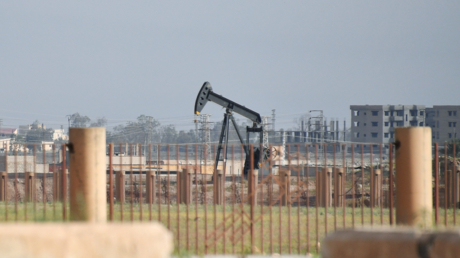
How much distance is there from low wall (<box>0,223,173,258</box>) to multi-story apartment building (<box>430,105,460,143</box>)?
263ft

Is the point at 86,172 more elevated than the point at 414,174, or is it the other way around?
the point at 86,172

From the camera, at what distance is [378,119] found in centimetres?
8688

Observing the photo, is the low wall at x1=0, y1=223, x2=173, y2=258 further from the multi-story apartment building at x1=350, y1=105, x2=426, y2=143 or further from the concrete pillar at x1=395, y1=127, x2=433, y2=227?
the multi-story apartment building at x1=350, y1=105, x2=426, y2=143

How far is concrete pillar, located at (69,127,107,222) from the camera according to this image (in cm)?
789

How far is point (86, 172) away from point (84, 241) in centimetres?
345

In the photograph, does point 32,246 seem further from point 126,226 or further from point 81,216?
point 81,216

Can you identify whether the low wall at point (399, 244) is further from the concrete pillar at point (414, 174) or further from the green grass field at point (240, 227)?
the green grass field at point (240, 227)

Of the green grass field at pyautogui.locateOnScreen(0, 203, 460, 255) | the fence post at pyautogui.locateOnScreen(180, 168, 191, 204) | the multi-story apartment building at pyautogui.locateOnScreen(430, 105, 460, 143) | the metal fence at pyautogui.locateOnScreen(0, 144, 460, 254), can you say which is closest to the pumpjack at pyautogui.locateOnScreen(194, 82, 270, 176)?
the metal fence at pyautogui.locateOnScreen(0, 144, 460, 254)

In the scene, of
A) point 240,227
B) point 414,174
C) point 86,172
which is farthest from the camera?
point 240,227

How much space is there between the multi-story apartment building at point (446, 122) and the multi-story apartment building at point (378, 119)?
363cm

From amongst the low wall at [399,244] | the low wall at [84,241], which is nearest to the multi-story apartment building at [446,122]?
the low wall at [399,244]

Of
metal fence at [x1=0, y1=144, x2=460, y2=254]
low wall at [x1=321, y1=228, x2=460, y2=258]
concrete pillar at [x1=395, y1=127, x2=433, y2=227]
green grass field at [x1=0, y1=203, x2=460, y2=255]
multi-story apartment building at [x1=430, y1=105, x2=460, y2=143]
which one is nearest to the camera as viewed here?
low wall at [x1=321, y1=228, x2=460, y2=258]

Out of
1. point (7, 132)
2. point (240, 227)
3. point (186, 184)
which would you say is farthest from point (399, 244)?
point (7, 132)

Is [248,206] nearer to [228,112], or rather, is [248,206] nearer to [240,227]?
[240,227]
